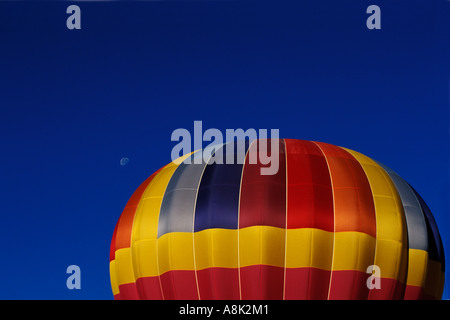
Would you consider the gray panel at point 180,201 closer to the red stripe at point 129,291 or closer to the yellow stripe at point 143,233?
the yellow stripe at point 143,233

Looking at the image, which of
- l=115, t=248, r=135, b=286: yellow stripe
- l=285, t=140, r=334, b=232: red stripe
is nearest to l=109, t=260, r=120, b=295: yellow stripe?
l=115, t=248, r=135, b=286: yellow stripe

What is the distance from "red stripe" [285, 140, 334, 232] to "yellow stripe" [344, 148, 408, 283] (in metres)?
0.89

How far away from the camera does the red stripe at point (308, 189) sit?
12.4m

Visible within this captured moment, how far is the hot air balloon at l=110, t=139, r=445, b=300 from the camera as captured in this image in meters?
12.2

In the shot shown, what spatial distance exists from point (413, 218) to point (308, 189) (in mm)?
2109

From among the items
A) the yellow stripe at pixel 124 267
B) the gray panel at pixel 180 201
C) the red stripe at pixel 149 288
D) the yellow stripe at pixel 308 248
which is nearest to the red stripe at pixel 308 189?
the yellow stripe at pixel 308 248

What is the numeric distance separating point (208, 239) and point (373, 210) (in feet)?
9.45

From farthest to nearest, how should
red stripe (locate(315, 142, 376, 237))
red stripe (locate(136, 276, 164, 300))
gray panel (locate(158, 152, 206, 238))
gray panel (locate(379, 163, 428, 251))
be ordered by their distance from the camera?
gray panel (locate(379, 163, 428, 251)), red stripe (locate(136, 276, 164, 300)), gray panel (locate(158, 152, 206, 238)), red stripe (locate(315, 142, 376, 237))

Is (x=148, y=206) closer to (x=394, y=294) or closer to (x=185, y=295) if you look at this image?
(x=185, y=295)

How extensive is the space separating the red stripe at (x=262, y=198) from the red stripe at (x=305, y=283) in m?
0.81

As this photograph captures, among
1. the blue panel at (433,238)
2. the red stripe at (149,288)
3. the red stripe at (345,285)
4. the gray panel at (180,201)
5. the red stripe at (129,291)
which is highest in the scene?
the gray panel at (180,201)

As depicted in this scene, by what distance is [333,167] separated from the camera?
527 inches

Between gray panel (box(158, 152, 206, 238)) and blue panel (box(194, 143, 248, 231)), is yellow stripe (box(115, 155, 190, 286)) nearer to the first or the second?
gray panel (box(158, 152, 206, 238))
